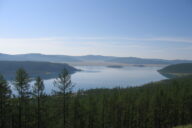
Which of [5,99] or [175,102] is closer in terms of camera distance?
[5,99]

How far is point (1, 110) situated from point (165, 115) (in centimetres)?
3446

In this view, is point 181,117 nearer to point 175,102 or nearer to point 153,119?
point 175,102

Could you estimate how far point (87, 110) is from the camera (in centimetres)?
3947

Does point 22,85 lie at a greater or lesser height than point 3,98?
greater

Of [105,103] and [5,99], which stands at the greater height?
[5,99]

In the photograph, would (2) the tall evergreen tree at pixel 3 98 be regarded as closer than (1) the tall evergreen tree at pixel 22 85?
Yes

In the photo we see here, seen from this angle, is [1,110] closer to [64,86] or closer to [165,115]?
[64,86]

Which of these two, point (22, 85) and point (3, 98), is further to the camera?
point (22, 85)

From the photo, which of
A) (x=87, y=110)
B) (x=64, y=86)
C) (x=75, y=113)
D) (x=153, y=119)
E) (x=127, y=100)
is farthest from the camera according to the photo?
(x=127, y=100)

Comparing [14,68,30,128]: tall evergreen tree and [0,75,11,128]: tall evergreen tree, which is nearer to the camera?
[0,75,11,128]: tall evergreen tree

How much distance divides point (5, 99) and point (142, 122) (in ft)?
103

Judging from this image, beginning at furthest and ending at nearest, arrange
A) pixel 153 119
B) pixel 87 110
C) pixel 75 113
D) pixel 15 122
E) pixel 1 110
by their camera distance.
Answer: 1. pixel 153 119
2. pixel 87 110
3. pixel 75 113
4. pixel 15 122
5. pixel 1 110

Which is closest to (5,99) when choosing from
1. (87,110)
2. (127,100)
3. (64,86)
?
(64,86)

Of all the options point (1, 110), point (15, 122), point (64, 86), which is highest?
point (64, 86)
